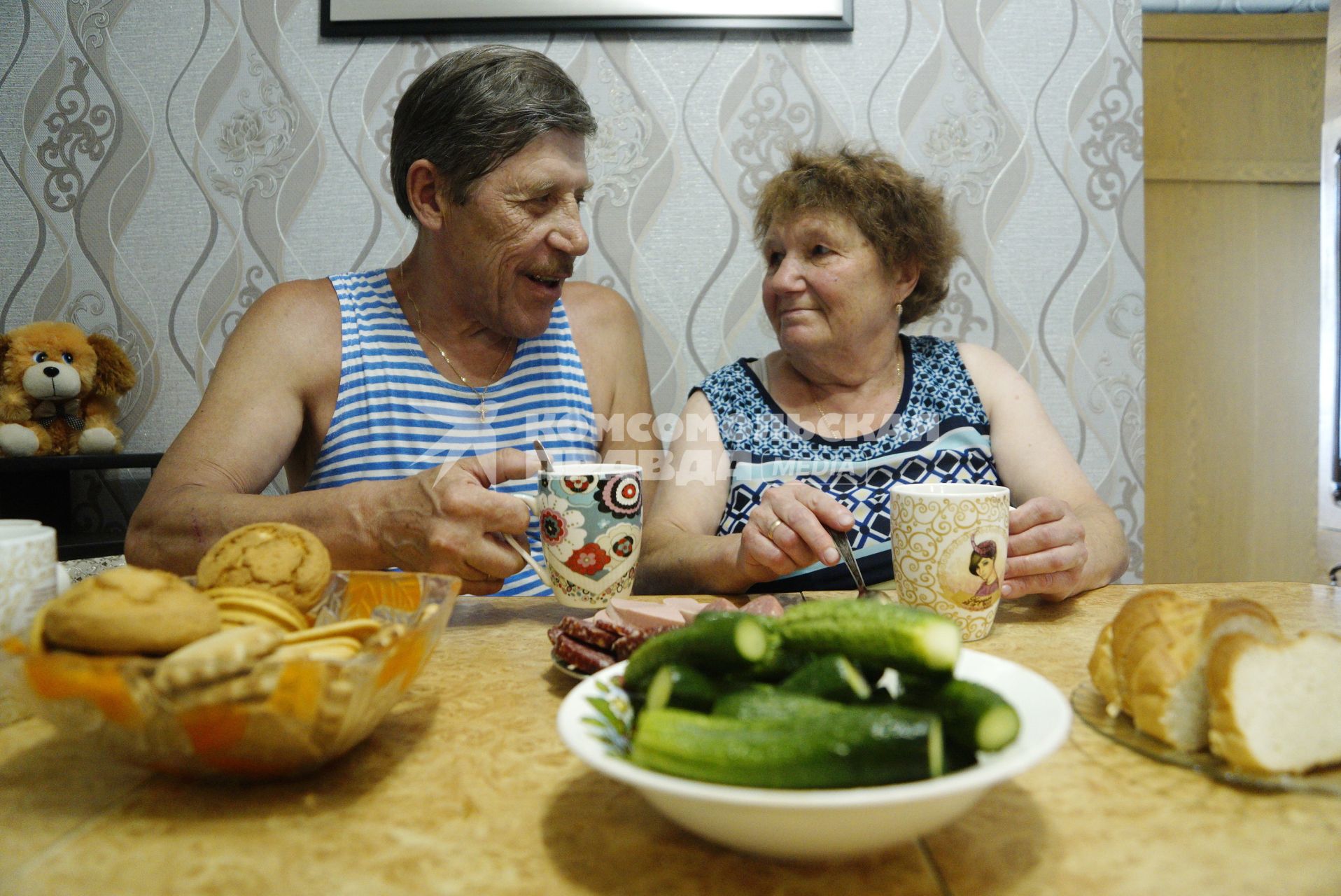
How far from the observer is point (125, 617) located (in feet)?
1.59

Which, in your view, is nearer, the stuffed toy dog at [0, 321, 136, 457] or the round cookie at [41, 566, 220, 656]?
the round cookie at [41, 566, 220, 656]

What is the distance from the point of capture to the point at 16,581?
1.93ft

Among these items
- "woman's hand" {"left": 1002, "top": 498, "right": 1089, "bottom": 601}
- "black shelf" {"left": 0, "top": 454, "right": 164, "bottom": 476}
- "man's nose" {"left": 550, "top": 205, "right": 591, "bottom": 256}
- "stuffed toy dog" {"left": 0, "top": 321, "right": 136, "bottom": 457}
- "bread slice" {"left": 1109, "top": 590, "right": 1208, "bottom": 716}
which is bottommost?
"woman's hand" {"left": 1002, "top": 498, "right": 1089, "bottom": 601}

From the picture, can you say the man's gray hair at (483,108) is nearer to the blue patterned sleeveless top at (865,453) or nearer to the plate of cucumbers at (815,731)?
the blue patterned sleeveless top at (865,453)

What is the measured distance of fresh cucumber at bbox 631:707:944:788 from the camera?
39 centimetres

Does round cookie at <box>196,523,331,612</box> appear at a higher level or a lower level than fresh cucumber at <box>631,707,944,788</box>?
higher

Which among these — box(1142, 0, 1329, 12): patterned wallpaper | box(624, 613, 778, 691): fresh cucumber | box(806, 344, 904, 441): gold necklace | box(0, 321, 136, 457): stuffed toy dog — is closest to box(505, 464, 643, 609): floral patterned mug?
box(624, 613, 778, 691): fresh cucumber

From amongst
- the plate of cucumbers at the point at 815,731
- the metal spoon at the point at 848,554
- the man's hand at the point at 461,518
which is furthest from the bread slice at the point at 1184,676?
the man's hand at the point at 461,518

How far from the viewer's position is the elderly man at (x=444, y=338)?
131 cm

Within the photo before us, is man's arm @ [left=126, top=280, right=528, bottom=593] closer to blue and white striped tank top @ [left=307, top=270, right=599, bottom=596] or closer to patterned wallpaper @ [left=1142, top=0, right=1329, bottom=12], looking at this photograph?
blue and white striped tank top @ [left=307, top=270, right=599, bottom=596]

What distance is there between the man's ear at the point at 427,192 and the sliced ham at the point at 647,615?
90 cm

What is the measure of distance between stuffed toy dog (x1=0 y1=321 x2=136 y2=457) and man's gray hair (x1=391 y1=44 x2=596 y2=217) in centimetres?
95

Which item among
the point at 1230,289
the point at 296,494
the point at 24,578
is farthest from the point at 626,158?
the point at 1230,289

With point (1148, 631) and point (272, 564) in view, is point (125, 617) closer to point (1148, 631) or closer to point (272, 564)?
point (272, 564)
